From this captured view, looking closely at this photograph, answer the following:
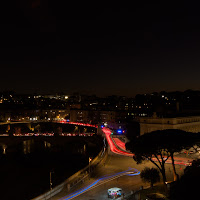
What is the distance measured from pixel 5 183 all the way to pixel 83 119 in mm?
76293

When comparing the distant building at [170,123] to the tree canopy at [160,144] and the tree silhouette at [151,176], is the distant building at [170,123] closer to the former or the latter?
the tree canopy at [160,144]

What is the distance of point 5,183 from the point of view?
34562 mm

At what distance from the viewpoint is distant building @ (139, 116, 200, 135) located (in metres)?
40.7

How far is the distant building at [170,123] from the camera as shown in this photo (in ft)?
133

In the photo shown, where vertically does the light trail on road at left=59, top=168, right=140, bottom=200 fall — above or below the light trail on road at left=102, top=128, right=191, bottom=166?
below

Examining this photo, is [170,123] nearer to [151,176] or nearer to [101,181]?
[101,181]

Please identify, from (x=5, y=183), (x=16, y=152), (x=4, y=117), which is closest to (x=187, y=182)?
(x=5, y=183)

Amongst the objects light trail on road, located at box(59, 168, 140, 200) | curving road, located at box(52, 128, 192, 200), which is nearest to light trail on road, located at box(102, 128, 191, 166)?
curving road, located at box(52, 128, 192, 200)

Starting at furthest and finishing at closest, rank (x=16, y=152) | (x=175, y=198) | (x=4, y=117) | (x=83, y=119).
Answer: (x=4, y=117) → (x=83, y=119) → (x=16, y=152) → (x=175, y=198)

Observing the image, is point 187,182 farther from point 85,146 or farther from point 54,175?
point 85,146

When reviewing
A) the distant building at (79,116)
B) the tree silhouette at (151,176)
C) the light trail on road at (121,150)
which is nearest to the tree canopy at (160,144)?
the tree silhouette at (151,176)

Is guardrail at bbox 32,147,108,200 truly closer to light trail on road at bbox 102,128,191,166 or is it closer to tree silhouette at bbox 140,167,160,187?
tree silhouette at bbox 140,167,160,187

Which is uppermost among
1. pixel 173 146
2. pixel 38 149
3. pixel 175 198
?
pixel 173 146

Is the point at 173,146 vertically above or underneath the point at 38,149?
above
